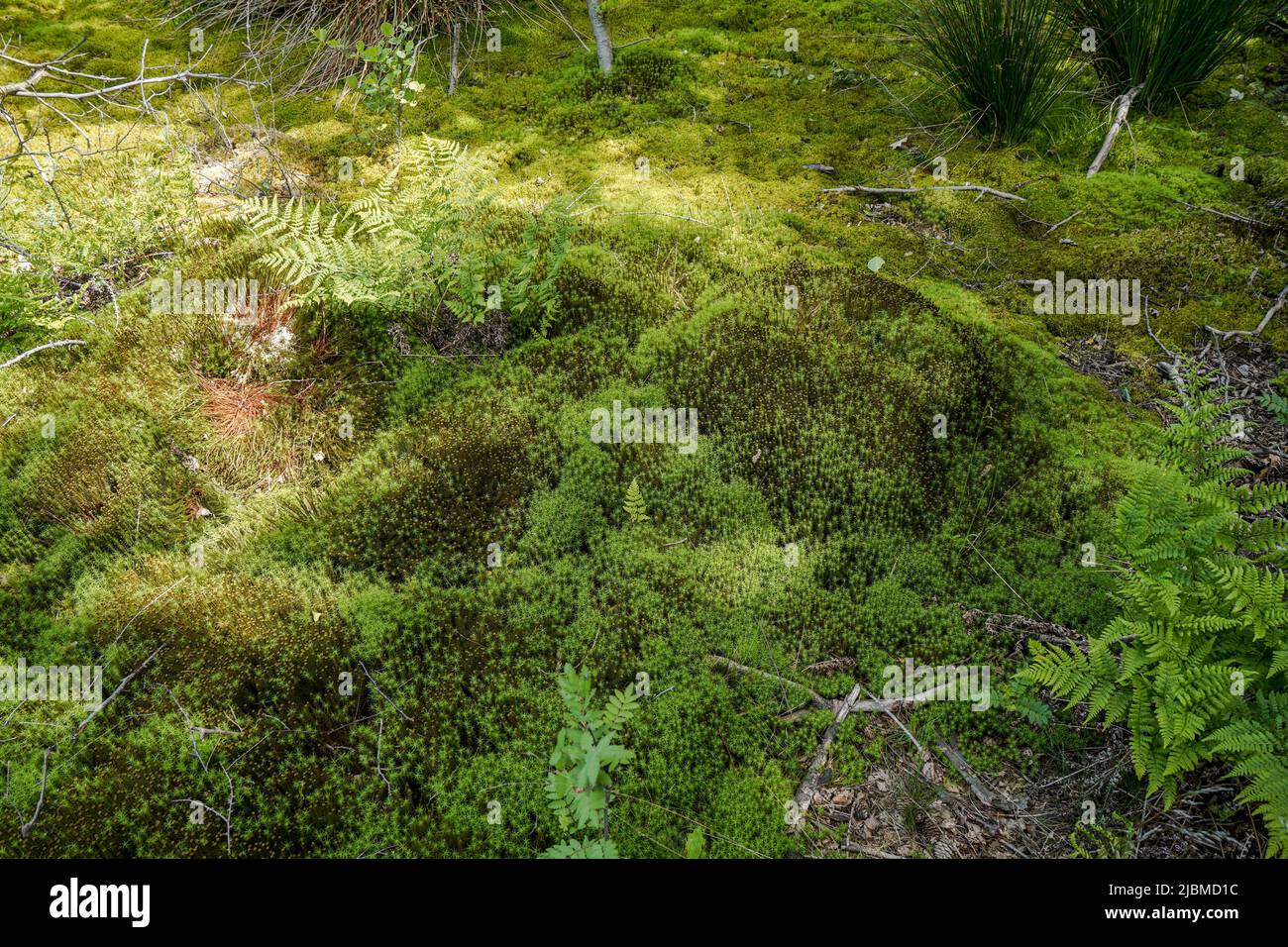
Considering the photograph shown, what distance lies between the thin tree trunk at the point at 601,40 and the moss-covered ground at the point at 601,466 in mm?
404

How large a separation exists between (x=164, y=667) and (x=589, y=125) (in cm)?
499

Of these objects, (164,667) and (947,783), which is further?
(164,667)

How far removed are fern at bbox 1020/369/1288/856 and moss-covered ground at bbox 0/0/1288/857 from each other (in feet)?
1.28

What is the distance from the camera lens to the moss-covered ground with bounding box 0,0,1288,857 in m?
2.91

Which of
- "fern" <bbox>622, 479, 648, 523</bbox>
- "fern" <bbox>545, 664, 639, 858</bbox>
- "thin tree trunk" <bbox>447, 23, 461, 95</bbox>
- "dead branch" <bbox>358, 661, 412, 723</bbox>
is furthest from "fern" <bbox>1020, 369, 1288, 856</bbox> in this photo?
"thin tree trunk" <bbox>447, 23, 461, 95</bbox>

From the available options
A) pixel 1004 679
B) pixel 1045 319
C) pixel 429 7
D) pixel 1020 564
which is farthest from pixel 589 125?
pixel 1004 679

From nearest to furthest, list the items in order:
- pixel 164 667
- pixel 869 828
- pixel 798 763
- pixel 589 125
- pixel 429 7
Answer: pixel 869 828
pixel 798 763
pixel 164 667
pixel 589 125
pixel 429 7

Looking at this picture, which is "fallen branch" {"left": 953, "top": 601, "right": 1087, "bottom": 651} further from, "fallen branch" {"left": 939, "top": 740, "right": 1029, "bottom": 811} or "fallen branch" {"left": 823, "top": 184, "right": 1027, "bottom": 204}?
"fallen branch" {"left": 823, "top": 184, "right": 1027, "bottom": 204}

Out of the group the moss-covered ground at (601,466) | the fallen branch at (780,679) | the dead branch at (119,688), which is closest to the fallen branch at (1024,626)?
the moss-covered ground at (601,466)

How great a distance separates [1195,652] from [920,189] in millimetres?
3882

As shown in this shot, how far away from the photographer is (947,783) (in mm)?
2775

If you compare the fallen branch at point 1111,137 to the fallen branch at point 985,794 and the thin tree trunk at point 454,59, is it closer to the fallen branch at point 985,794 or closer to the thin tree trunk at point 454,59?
the fallen branch at point 985,794

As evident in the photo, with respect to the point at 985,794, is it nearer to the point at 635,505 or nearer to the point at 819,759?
the point at 819,759

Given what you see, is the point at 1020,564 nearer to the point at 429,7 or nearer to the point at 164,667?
the point at 164,667
